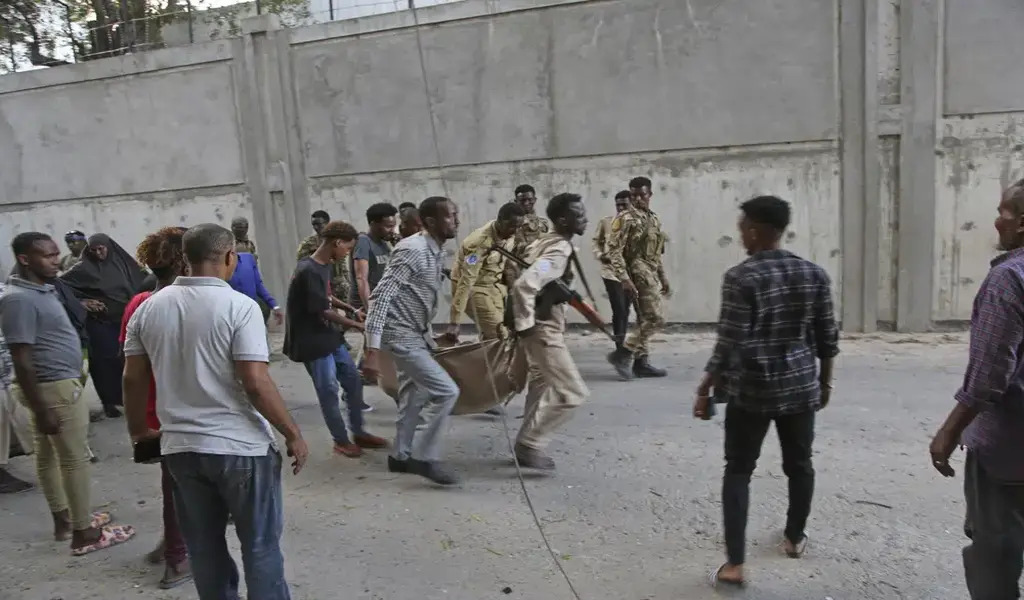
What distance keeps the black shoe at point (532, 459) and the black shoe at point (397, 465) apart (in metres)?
0.73

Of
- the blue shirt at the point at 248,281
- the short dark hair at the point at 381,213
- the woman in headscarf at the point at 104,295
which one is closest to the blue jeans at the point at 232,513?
the short dark hair at the point at 381,213

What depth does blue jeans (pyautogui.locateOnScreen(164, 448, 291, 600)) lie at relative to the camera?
2.47m

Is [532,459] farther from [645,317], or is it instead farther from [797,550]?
[645,317]

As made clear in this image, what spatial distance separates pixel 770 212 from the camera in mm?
2930

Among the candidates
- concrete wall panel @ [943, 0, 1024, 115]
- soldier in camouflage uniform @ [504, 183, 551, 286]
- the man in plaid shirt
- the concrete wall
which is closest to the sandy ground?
the man in plaid shirt

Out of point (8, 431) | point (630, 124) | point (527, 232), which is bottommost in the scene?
point (8, 431)

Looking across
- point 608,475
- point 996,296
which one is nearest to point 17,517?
point 608,475

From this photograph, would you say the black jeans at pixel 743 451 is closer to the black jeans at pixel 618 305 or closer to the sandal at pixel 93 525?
the sandal at pixel 93 525

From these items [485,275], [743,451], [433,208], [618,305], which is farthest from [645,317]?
[743,451]

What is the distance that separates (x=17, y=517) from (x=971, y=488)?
16.6 ft

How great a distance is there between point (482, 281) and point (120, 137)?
8.56 meters

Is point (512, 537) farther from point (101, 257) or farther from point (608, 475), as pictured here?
point (101, 257)

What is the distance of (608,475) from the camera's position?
14.6 ft

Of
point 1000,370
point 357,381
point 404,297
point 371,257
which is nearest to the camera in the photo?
point 1000,370
